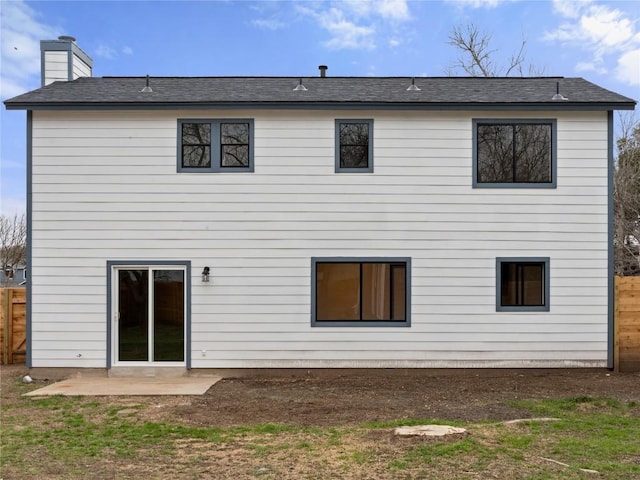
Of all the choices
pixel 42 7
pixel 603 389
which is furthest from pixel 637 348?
pixel 42 7

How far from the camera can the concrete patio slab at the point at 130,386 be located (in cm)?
812

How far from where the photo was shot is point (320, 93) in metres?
9.88

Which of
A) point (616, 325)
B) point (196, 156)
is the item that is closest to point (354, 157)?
point (196, 156)

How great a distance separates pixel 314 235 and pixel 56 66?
22.2 feet

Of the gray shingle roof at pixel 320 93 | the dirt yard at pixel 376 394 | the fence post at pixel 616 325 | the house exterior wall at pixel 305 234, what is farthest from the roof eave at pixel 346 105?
the dirt yard at pixel 376 394

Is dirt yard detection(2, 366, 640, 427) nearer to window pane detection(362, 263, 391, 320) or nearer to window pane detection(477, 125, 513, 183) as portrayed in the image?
window pane detection(362, 263, 391, 320)

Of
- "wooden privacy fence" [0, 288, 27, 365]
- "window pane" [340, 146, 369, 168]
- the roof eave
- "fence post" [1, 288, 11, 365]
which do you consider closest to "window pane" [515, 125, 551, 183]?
the roof eave

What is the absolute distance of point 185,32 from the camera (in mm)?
13219

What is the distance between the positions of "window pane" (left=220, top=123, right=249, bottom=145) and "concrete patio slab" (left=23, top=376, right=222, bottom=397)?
4375 mm

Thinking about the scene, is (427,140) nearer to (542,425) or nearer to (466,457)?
(542,425)

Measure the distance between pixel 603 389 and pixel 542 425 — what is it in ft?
9.11

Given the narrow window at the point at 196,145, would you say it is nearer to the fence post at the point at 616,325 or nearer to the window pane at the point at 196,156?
the window pane at the point at 196,156

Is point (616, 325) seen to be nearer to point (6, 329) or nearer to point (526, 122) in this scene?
point (526, 122)

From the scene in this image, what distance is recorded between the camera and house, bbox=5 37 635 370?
30.6 feet
